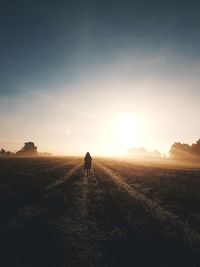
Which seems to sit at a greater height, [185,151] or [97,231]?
[185,151]

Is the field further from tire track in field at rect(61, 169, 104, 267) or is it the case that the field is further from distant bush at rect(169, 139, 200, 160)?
distant bush at rect(169, 139, 200, 160)

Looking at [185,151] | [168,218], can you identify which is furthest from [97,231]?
[185,151]

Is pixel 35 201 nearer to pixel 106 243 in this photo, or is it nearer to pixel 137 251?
pixel 106 243

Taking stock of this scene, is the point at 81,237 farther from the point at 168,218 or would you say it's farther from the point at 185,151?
the point at 185,151

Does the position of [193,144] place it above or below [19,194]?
above

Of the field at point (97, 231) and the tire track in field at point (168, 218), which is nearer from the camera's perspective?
the field at point (97, 231)

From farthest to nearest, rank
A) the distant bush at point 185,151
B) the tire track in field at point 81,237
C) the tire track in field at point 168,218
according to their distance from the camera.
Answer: the distant bush at point 185,151 < the tire track in field at point 168,218 < the tire track in field at point 81,237

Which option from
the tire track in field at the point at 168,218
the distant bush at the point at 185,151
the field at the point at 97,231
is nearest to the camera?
the field at the point at 97,231

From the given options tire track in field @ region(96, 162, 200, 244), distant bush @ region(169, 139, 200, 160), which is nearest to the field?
tire track in field @ region(96, 162, 200, 244)

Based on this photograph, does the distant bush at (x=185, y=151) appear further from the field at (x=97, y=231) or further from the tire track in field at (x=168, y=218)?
the field at (x=97, y=231)

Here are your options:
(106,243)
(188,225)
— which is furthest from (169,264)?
(188,225)

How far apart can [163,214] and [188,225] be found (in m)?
1.84

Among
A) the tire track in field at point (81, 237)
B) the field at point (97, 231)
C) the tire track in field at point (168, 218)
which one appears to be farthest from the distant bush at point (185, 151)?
the tire track in field at point (81, 237)

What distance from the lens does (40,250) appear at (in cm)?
691
